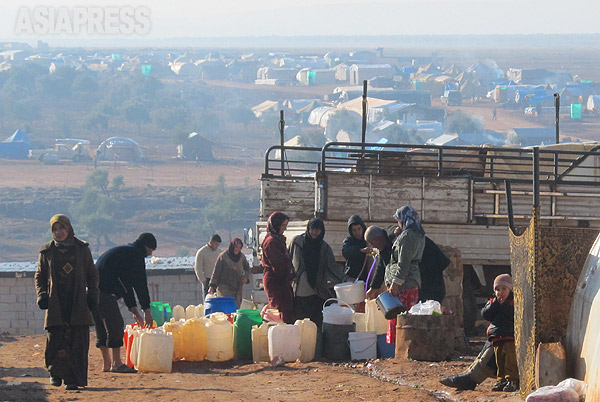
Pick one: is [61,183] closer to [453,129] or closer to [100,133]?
[100,133]

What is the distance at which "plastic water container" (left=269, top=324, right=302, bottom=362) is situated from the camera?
360 inches

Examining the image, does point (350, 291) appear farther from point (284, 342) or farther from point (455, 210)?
point (455, 210)

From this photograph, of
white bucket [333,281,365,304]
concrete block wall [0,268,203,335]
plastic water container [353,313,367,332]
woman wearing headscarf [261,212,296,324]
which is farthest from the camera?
concrete block wall [0,268,203,335]

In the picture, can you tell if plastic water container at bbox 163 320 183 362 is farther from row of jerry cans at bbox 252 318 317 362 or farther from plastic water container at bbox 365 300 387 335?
plastic water container at bbox 365 300 387 335

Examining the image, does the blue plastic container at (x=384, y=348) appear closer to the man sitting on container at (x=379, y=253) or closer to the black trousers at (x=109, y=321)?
the man sitting on container at (x=379, y=253)

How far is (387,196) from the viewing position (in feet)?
44.5

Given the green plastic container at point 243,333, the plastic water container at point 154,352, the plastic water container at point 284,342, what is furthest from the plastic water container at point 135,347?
the plastic water container at point 284,342

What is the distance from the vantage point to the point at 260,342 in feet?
30.8

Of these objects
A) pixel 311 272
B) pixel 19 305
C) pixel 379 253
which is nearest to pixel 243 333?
pixel 311 272

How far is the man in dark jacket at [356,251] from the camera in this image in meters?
10.7

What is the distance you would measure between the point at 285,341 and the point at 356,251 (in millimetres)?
1785

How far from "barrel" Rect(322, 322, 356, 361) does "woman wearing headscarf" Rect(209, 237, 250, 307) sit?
10.8ft

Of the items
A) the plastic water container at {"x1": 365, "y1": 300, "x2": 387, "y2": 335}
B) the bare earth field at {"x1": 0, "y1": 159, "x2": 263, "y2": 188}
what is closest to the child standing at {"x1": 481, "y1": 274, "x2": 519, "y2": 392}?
the plastic water container at {"x1": 365, "y1": 300, "x2": 387, "y2": 335}

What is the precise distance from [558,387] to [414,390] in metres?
1.58
